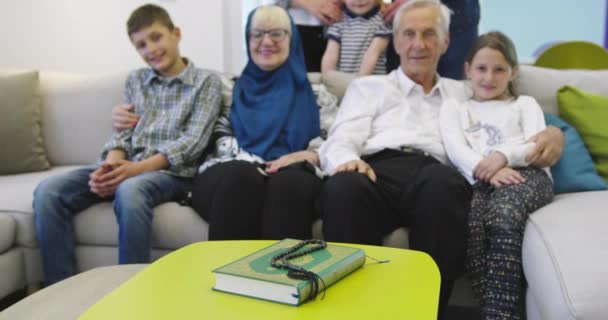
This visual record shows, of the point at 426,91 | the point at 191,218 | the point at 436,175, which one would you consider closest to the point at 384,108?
the point at 426,91

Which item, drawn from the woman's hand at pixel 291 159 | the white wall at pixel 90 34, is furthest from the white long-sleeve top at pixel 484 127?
the white wall at pixel 90 34

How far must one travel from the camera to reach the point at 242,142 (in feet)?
6.43

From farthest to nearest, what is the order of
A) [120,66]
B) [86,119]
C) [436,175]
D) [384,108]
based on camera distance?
1. [120,66]
2. [86,119]
3. [384,108]
4. [436,175]

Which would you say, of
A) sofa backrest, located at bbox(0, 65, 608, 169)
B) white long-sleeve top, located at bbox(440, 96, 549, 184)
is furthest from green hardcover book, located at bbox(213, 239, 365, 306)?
sofa backrest, located at bbox(0, 65, 608, 169)

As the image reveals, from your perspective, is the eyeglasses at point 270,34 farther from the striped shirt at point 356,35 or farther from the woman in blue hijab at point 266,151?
the striped shirt at point 356,35

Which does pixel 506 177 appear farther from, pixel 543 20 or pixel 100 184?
pixel 543 20

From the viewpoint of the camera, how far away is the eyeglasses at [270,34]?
199 centimetres

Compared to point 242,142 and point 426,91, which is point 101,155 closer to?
point 242,142

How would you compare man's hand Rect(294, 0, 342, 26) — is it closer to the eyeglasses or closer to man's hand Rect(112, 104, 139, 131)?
the eyeglasses

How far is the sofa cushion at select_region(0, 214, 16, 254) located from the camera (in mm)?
1657

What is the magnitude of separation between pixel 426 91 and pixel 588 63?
1054 millimetres

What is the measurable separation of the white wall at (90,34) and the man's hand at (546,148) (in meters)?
2.07

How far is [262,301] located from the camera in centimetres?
82

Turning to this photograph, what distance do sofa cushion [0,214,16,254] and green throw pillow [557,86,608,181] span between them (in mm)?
1892
